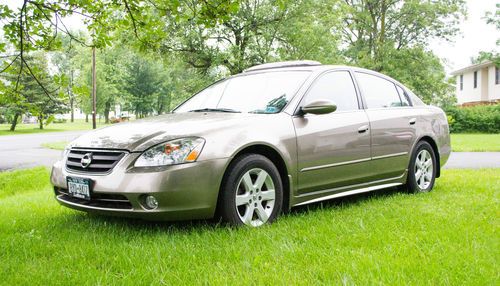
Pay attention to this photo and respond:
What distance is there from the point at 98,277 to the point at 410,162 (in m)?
4.14

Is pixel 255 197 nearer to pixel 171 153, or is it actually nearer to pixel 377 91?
pixel 171 153

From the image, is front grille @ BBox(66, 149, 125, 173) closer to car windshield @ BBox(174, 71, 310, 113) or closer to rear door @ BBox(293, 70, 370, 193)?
car windshield @ BBox(174, 71, 310, 113)

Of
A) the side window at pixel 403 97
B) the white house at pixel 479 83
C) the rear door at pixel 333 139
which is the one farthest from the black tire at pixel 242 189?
the white house at pixel 479 83

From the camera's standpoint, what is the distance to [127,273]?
3.07m

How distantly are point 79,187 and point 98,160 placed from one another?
0.30 m

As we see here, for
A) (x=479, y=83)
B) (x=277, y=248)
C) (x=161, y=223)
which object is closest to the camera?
(x=277, y=248)

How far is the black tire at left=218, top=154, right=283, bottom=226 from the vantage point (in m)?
4.01

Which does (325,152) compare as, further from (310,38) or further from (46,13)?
(310,38)

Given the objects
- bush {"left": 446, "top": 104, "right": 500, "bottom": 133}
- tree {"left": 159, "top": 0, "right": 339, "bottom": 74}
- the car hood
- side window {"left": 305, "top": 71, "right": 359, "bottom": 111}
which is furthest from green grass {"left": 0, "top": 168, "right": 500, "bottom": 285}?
bush {"left": 446, "top": 104, "right": 500, "bottom": 133}

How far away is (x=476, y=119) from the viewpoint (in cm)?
2930

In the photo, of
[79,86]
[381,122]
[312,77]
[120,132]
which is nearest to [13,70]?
[79,86]

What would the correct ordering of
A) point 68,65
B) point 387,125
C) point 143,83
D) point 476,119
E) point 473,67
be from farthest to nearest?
point 68,65 < point 143,83 < point 473,67 < point 476,119 < point 387,125

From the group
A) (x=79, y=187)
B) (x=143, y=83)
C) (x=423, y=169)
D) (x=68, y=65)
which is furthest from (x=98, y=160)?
(x=68, y=65)

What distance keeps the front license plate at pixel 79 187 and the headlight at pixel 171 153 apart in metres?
0.52
